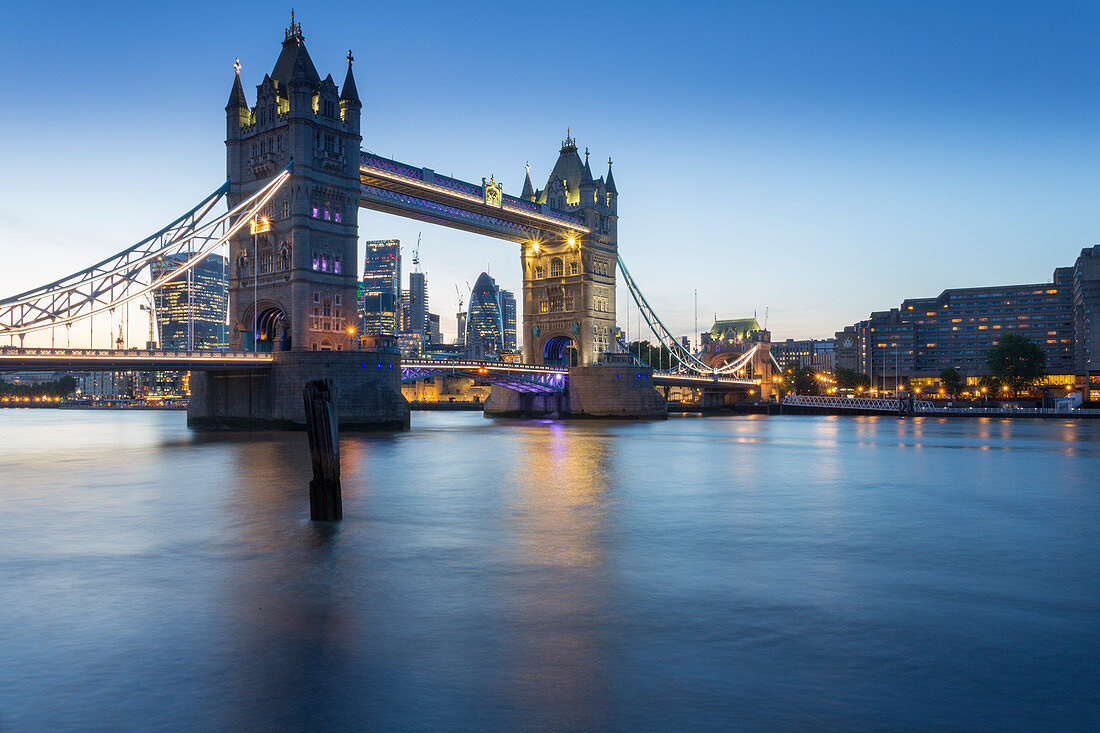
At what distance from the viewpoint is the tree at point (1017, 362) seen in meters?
112

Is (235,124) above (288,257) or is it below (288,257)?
above

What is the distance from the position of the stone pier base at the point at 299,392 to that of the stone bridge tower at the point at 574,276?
3021 cm

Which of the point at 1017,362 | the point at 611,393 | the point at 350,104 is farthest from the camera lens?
the point at 1017,362

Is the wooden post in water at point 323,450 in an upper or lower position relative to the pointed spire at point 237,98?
lower

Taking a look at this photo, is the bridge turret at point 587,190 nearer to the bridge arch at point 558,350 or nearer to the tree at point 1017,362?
the bridge arch at point 558,350

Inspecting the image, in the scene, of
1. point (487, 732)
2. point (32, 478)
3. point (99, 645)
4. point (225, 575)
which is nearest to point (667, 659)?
point (487, 732)

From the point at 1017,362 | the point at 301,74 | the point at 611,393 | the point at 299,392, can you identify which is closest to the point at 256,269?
the point at 299,392

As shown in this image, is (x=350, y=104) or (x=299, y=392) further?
(x=350, y=104)

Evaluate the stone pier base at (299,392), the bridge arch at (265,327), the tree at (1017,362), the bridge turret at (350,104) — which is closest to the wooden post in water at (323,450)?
the stone pier base at (299,392)

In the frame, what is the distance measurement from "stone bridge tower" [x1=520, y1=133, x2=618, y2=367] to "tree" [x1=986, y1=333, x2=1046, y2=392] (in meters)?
63.0

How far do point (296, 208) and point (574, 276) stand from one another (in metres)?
34.5

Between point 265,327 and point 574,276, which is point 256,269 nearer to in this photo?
point 265,327

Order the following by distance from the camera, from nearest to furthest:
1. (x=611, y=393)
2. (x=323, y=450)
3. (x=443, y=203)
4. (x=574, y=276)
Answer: (x=323, y=450)
(x=443, y=203)
(x=611, y=393)
(x=574, y=276)

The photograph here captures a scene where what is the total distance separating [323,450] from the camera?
17703 millimetres
